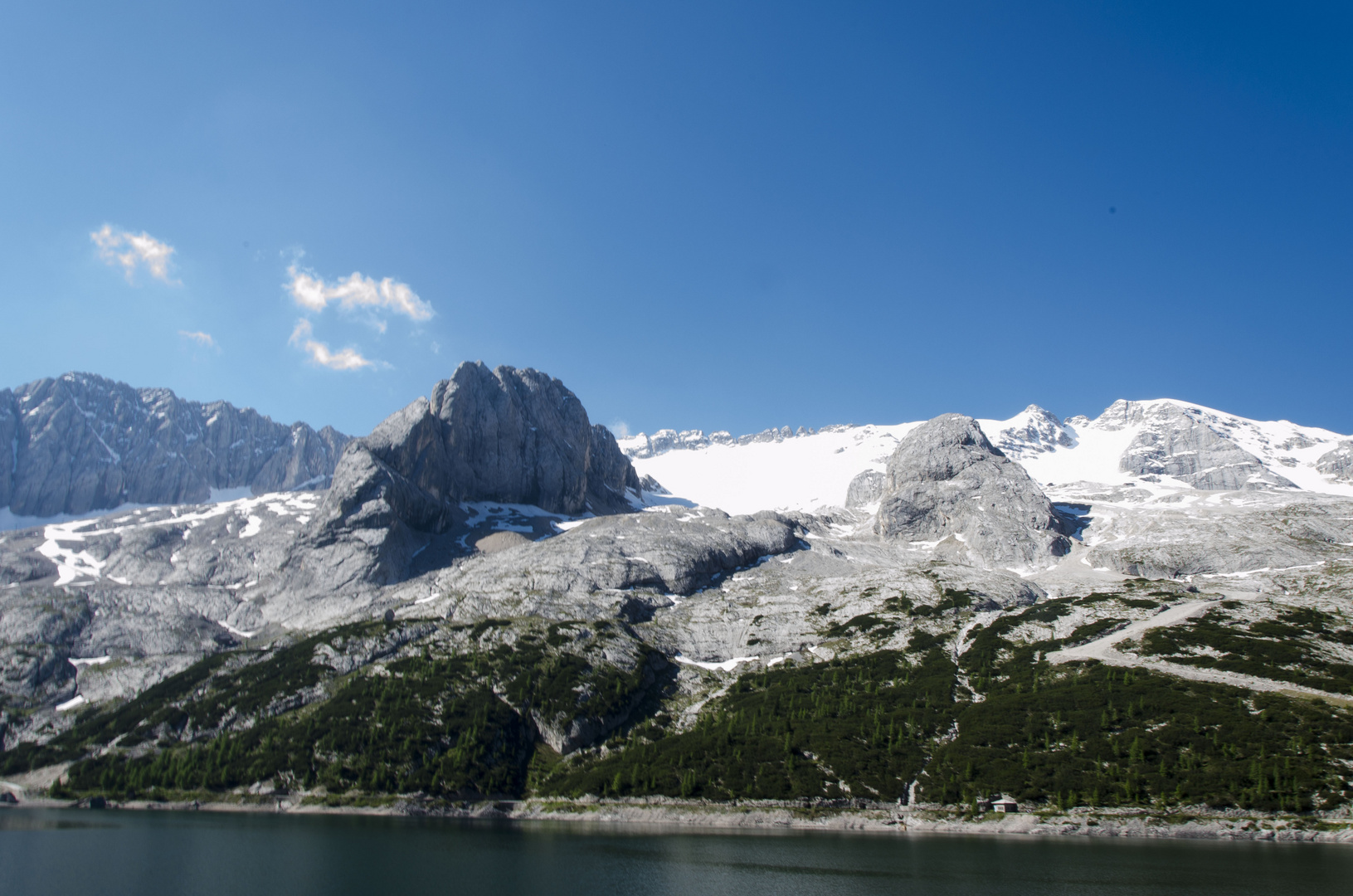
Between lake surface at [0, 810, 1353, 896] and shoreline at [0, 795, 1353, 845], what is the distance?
372 centimetres

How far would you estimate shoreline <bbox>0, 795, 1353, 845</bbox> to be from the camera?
70.9 m

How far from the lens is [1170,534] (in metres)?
194

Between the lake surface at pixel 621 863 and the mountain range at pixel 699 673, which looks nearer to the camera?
the lake surface at pixel 621 863

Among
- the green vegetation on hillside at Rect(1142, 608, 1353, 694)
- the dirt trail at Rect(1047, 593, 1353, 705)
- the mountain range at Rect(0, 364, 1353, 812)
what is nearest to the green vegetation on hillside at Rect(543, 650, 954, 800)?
the mountain range at Rect(0, 364, 1353, 812)

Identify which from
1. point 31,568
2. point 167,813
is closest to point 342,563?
point 31,568

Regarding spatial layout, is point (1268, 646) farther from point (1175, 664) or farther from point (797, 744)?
point (797, 744)

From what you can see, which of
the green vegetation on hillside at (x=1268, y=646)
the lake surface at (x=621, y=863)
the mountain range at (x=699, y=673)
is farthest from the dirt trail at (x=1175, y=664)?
the lake surface at (x=621, y=863)

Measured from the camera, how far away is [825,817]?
87.9m

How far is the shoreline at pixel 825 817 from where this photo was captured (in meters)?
70.9

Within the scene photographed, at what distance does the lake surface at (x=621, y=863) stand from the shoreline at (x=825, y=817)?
3.72 metres

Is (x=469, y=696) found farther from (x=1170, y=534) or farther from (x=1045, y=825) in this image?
(x=1170, y=534)

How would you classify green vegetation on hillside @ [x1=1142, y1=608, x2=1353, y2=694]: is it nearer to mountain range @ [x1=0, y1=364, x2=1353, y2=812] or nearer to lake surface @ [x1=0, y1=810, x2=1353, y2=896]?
mountain range @ [x1=0, y1=364, x2=1353, y2=812]

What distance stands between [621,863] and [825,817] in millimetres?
37101

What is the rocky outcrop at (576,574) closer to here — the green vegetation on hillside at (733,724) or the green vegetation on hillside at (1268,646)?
the green vegetation on hillside at (733,724)
